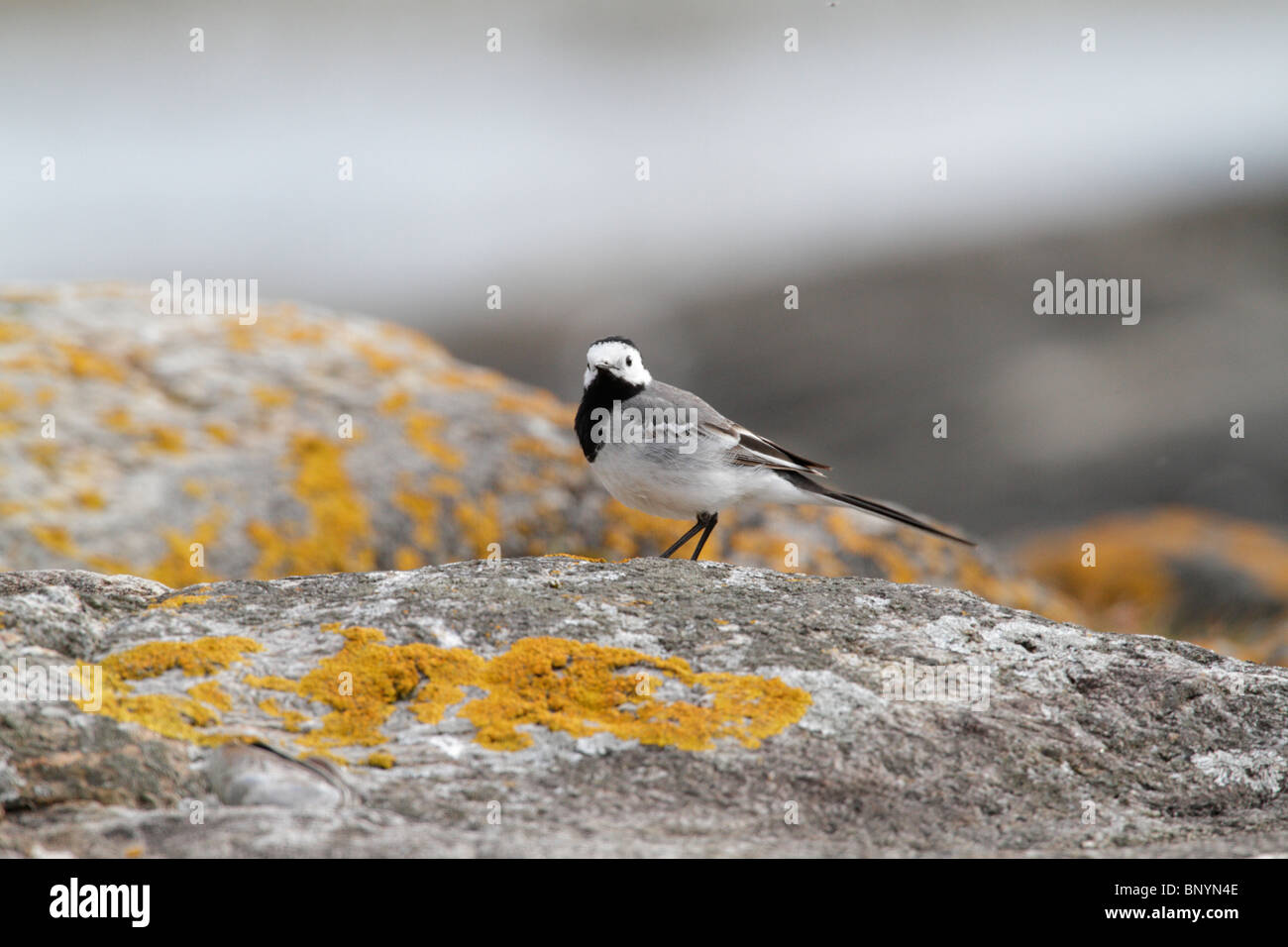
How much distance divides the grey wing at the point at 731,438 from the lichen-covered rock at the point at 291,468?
6.86 feet

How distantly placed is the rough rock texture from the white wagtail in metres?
2.36

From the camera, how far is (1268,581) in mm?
11391

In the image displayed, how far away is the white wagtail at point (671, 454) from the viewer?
7.34 meters

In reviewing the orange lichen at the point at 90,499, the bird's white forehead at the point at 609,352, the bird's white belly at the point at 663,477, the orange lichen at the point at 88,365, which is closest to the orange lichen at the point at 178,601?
the bird's white belly at the point at 663,477

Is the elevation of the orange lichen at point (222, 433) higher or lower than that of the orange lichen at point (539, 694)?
higher

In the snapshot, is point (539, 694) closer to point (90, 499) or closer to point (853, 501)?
point (853, 501)

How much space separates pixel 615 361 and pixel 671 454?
2.34 ft

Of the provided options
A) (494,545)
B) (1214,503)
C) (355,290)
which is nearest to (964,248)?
(1214,503)

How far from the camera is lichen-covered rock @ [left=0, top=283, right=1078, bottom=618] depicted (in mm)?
8836

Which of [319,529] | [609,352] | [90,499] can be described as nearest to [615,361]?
[609,352]

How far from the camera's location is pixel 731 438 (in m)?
7.68

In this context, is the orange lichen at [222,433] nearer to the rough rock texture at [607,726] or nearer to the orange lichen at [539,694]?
the rough rock texture at [607,726]

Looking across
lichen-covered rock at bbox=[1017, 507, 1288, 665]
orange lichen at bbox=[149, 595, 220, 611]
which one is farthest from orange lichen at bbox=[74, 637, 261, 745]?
lichen-covered rock at bbox=[1017, 507, 1288, 665]

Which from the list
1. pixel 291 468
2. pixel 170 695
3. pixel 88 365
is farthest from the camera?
pixel 88 365
